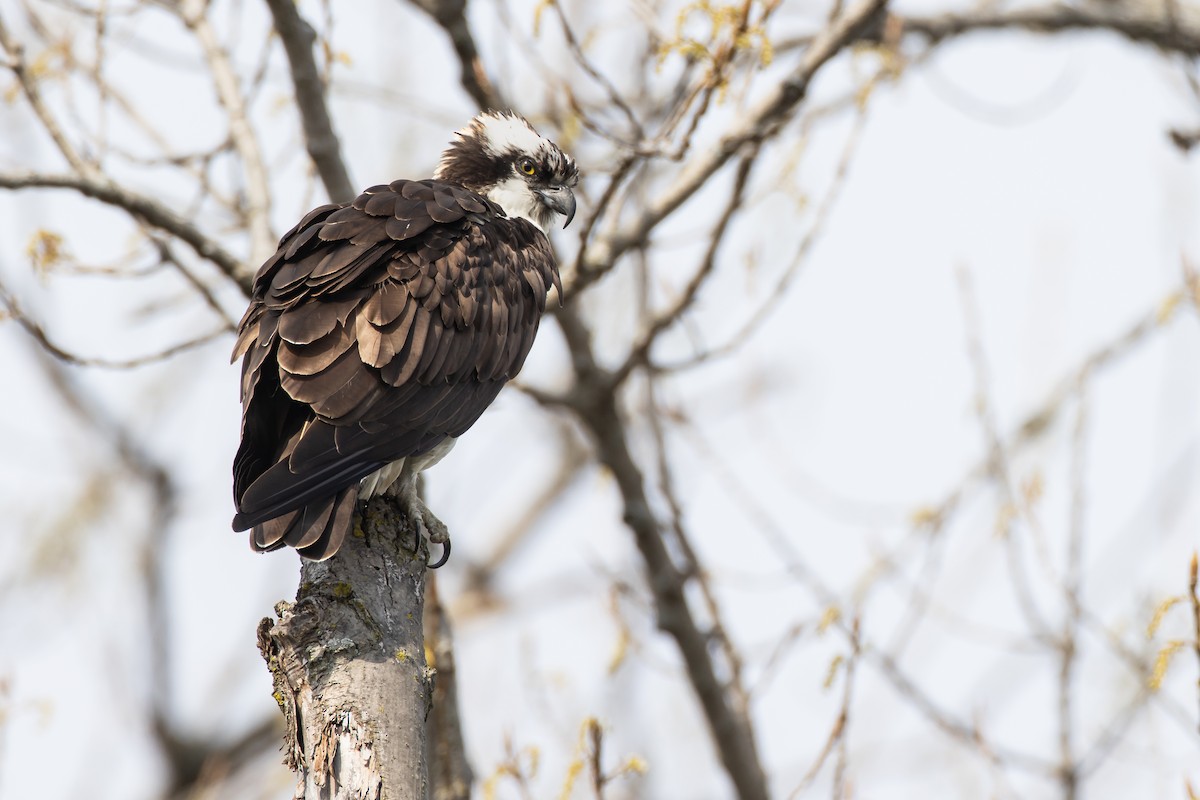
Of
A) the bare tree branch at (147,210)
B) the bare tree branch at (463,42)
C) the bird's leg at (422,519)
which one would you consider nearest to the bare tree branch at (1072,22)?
the bare tree branch at (463,42)

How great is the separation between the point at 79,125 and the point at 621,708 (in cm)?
569

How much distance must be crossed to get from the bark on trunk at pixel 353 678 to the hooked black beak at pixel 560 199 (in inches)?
Answer: 105

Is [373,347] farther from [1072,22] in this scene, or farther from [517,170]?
[1072,22]

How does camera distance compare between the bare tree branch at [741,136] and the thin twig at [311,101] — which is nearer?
the thin twig at [311,101]

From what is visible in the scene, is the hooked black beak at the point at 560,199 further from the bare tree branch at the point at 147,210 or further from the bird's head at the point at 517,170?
the bare tree branch at the point at 147,210

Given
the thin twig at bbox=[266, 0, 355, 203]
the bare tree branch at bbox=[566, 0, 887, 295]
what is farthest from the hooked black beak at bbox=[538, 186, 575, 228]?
the thin twig at bbox=[266, 0, 355, 203]

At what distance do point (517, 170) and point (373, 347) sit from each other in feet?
6.35

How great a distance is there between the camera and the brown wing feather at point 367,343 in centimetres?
387

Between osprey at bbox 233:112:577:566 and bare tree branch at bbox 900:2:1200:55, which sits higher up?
bare tree branch at bbox 900:2:1200:55

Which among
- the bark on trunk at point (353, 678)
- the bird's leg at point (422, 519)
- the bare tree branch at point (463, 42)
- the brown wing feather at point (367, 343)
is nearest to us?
the bark on trunk at point (353, 678)

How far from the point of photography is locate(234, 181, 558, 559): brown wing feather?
12.7ft

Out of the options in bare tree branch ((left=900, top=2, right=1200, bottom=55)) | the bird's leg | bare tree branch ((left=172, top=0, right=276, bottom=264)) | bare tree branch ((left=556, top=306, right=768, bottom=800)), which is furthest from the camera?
bare tree branch ((left=900, top=2, right=1200, bottom=55))

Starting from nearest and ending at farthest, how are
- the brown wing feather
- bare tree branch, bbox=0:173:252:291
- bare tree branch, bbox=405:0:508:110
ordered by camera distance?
1. the brown wing feather
2. bare tree branch, bbox=0:173:252:291
3. bare tree branch, bbox=405:0:508:110

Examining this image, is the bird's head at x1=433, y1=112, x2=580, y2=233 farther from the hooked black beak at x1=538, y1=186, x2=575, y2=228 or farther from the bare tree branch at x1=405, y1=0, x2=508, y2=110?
the bare tree branch at x1=405, y1=0, x2=508, y2=110
